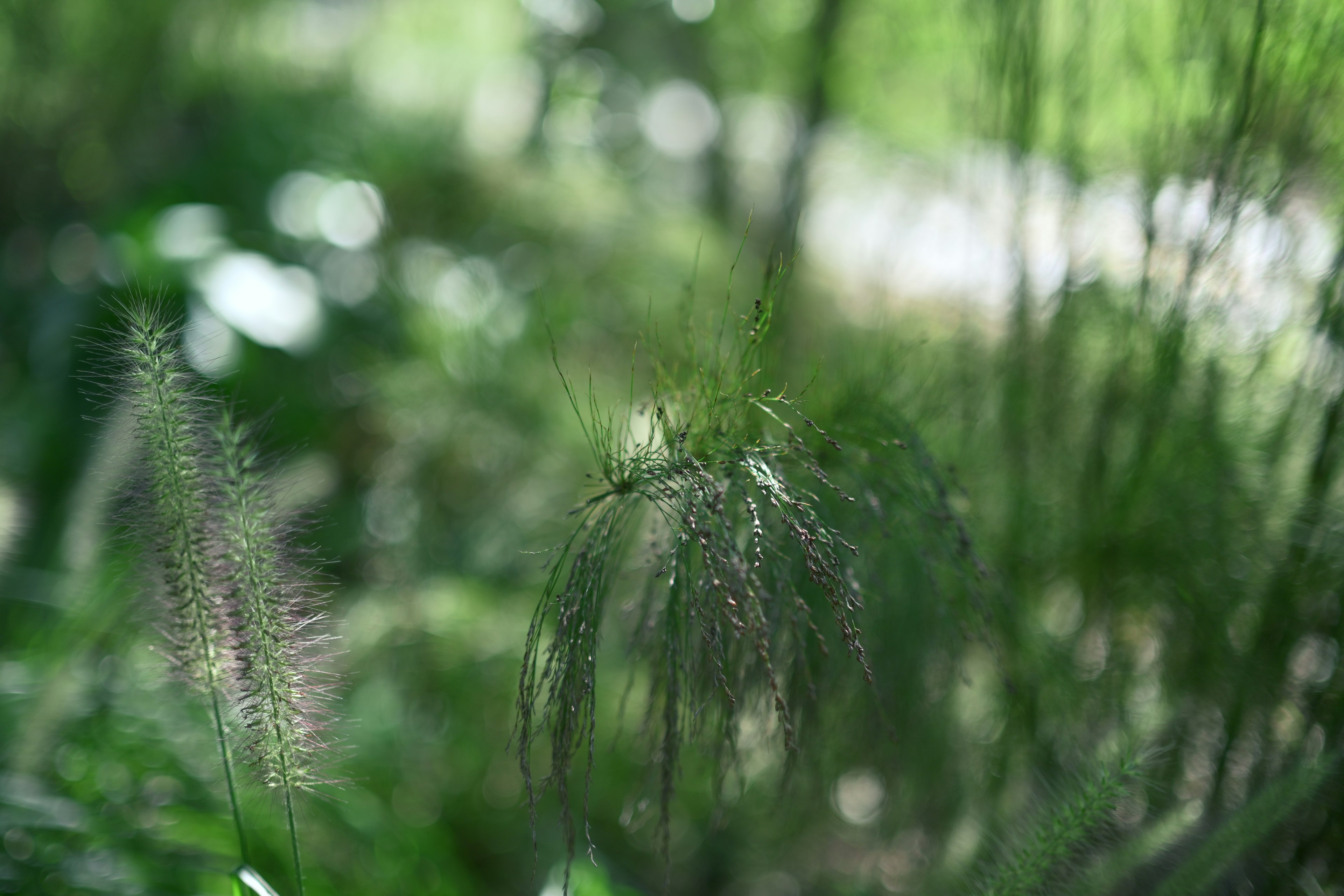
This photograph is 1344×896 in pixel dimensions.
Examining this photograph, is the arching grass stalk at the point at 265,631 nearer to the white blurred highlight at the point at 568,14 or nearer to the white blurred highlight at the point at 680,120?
the white blurred highlight at the point at 568,14

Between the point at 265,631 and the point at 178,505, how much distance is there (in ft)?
0.26

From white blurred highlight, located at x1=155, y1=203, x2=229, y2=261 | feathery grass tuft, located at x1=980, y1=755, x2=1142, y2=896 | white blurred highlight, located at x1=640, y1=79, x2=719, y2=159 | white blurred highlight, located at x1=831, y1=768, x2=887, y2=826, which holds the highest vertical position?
white blurred highlight, located at x1=640, y1=79, x2=719, y2=159

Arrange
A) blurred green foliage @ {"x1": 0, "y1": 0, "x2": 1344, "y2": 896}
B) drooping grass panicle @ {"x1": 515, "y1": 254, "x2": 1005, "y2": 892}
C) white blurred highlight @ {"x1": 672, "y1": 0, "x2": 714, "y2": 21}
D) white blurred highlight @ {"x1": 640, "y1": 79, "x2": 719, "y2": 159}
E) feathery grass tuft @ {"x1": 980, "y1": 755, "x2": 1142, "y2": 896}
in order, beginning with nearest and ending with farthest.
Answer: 1. drooping grass panicle @ {"x1": 515, "y1": 254, "x2": 1005, "y2": 892}
2. feathery grass tuft @ {"x1": 980, "y1": 755, "x2": 1142, "y2": 896}
3. blurred green foliage @ {"x1": 0, "y1": 0, "x2": 1344, "y2": 896}
4. white blurred highlight @ {"x1": 672, "y1": 0, "x2": 714, "y2": 21}
5. white blurred highlight @ {"x1": 640, "y1": 79, "x2": 719, "y2": 159}

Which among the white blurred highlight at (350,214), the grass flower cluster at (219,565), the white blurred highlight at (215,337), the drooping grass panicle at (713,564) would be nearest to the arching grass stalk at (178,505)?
the grass flower cluster at (219,565)

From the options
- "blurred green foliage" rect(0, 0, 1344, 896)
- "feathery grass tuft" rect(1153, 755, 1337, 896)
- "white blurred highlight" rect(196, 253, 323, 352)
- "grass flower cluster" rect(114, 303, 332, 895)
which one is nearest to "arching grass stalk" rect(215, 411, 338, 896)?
"grass flower cluster" rect(114, 303, 332, 895)

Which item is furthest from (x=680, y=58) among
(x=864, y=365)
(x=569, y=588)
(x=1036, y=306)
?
(x=569, y=588)

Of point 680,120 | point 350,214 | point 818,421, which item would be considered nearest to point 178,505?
point 818,421

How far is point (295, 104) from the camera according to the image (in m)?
1.85

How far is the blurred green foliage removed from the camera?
72 cm

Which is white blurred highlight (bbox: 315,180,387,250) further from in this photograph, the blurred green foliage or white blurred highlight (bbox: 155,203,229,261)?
white blurred highlight (bbox: 155,203,229,261)

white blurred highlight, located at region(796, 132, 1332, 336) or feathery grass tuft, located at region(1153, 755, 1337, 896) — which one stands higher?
white blurred highlight, located at region(796, 132, 1332, 336)

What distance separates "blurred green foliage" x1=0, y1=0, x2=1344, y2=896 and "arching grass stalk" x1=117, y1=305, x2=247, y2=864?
70 mm

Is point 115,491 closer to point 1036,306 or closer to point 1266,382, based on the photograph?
point 1036,306

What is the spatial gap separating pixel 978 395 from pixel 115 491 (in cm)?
82
